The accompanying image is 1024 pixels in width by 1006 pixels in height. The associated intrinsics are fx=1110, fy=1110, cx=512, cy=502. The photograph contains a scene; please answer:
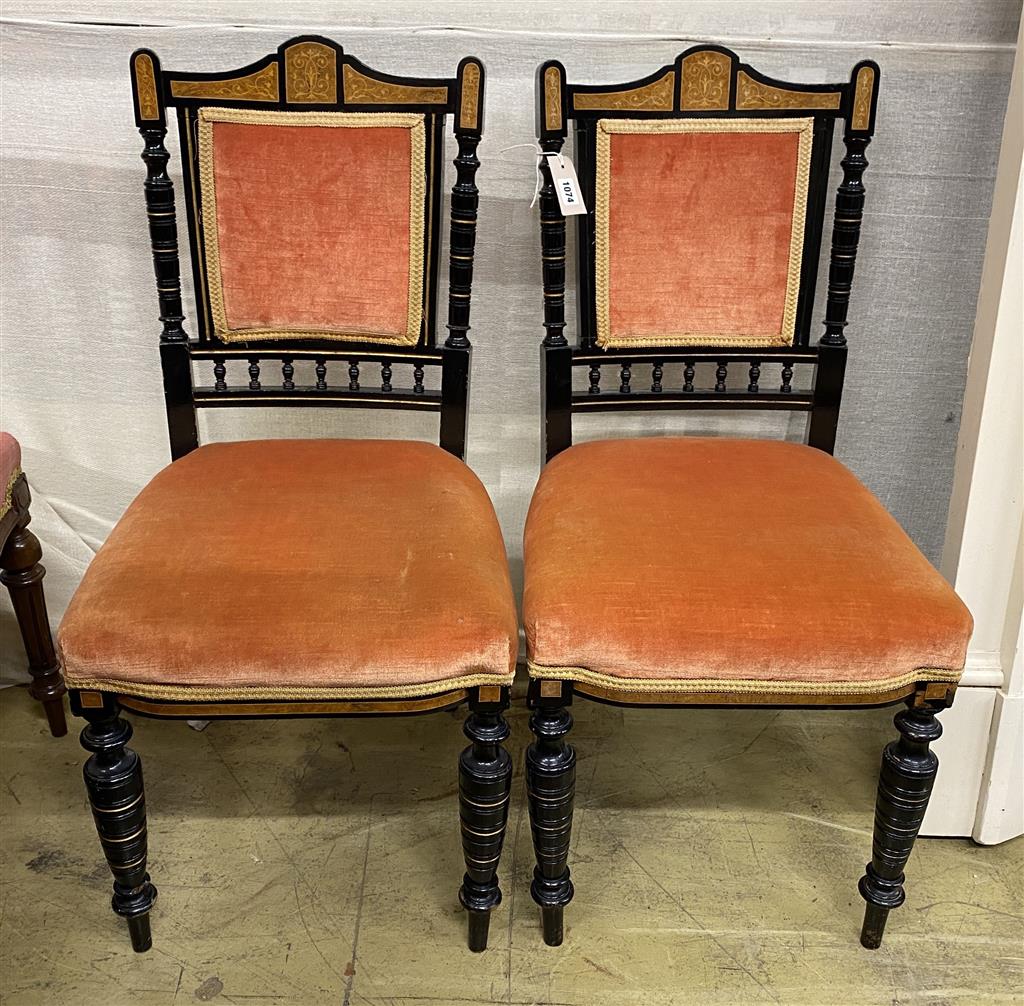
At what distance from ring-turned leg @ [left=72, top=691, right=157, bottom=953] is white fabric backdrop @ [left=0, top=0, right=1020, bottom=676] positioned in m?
0.76

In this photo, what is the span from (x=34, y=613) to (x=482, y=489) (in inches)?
32.0

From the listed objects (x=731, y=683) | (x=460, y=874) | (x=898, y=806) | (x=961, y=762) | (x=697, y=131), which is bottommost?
(x=460, y=874)

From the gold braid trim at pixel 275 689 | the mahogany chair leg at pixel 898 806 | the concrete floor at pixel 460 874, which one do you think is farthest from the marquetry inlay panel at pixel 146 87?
the mahogany chair leg at pixel 898 806

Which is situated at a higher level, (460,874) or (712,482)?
(712,482)

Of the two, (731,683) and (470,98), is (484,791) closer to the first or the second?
(731,683)

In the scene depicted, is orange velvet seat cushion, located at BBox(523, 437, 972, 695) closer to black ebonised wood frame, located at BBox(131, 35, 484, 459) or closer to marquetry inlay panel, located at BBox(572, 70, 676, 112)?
black ebonised wood frame, located at BBox(131, 35, 484, 459)

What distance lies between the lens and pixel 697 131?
159 centimetres

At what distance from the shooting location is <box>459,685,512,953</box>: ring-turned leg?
4.40ft

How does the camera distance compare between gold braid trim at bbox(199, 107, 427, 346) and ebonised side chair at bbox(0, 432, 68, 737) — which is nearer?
gold braid trim at bbox(199, 107, 427, 346)

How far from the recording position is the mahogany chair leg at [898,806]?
1.39 metres

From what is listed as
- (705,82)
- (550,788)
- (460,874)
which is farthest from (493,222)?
(460,874)

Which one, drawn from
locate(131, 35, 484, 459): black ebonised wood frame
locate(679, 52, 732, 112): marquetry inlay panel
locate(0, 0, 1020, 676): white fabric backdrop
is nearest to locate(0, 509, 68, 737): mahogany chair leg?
locate(0, 0, 1020, 676): white fabric backdrop

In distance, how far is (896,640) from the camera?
1297 millimetres

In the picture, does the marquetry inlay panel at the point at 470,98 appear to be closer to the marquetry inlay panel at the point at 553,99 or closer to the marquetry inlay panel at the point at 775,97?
the marquetry inlay panel at the point at 553,99
